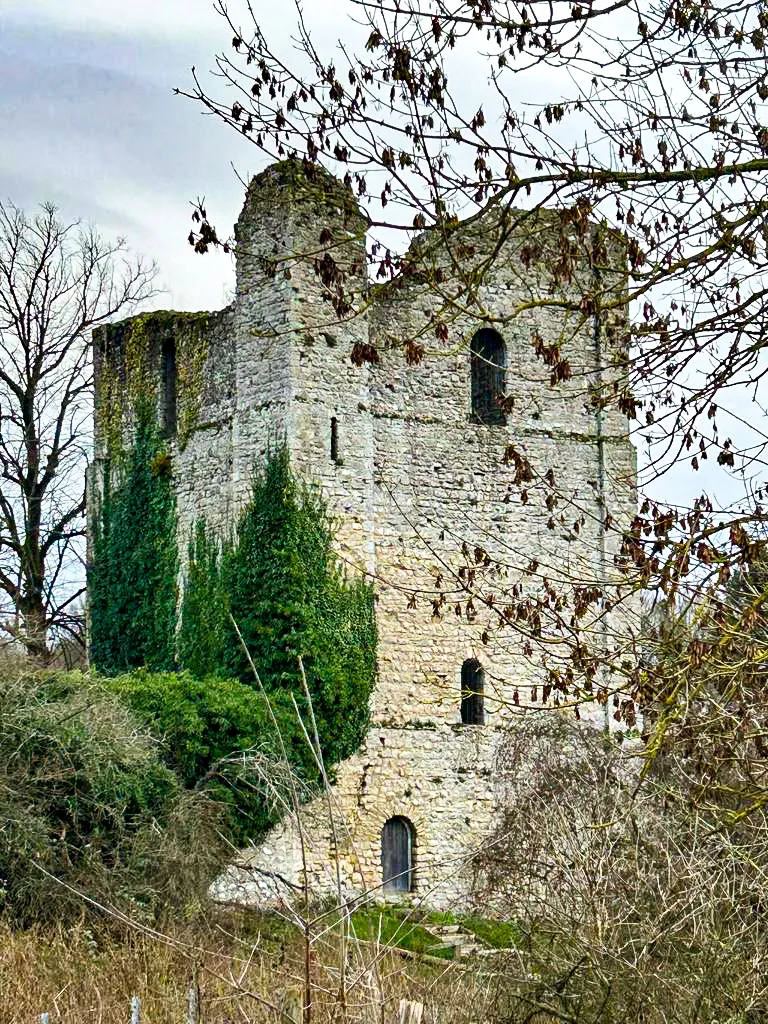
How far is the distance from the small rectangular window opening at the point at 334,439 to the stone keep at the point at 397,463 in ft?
0.08

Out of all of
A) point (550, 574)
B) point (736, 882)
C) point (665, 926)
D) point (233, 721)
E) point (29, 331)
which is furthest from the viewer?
point (29, 331)

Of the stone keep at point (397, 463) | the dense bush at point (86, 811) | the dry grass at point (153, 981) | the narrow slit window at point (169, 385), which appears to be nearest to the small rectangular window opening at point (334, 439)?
the stone keep at point (397, 463)

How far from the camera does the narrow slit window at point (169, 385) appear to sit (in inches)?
853

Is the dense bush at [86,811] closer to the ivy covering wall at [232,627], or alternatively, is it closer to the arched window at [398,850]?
the ivy covering wall at [232,627]

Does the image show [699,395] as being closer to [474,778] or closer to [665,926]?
[665,926]

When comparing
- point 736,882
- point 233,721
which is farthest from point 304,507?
point 736,882

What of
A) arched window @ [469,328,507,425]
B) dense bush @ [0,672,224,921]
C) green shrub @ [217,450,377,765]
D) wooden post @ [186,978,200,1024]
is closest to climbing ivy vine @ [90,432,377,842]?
green shrub @ [217,450,377,765]

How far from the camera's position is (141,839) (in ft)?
49.2

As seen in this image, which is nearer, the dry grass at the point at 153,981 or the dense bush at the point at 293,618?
the dry grass at the point at 153,981

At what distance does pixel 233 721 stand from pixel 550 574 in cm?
522

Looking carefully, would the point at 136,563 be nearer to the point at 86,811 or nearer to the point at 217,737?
the point at 217,737

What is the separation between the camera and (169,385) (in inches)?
859

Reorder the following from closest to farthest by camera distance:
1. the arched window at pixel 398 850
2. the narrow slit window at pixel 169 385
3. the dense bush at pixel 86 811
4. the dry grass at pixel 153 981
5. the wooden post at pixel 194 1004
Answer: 1. the wooden post at pixel 194 1004
2. the dry grass at pixel 153 981
3. the dense bush at pixel 86 811
4. the arched window at pixel 398 850
5. the narrow slit window at pixel 169 385

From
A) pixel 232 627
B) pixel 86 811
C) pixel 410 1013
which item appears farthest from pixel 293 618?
pixel 410 1013
